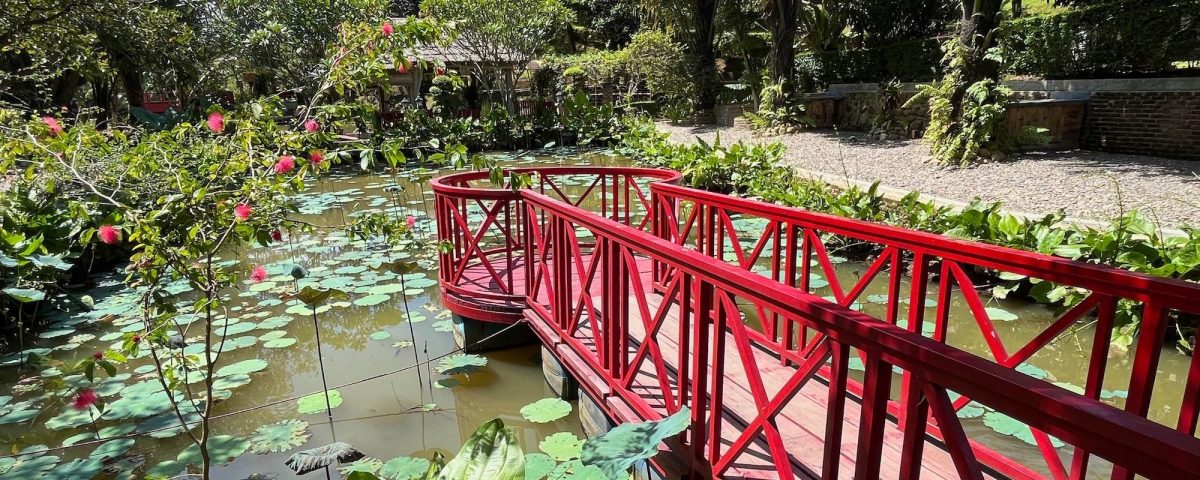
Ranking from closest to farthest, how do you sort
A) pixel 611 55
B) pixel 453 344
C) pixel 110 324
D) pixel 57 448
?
pixel 57 448 → pixel 453 344 → pixel 110 324 → pixel 611 55

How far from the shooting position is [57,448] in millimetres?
A: 3182

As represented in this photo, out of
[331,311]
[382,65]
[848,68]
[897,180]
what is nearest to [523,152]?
[848,68]

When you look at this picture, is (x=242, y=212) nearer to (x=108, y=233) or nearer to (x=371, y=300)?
(x=108, y=233)

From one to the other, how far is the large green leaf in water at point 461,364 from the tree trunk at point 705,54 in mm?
15920

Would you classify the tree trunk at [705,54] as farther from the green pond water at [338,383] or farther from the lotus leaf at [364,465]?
the lotus leaf at [364,465]

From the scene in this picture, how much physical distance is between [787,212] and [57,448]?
150 inches

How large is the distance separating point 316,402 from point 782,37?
43.8 feet

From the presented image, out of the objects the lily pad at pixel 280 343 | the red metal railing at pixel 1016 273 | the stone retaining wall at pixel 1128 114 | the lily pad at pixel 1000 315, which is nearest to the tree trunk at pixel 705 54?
the stone retaining wall at pixel 1128 114

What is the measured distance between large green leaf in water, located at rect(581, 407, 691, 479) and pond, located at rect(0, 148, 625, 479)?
1617 millimetres

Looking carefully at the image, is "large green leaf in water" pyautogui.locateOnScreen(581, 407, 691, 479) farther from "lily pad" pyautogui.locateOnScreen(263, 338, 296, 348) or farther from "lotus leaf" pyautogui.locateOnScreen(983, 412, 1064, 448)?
"lily pad" pyautogui.locateOnScreen(263, 338, 296, 348)

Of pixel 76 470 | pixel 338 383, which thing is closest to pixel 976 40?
pixel 338 383

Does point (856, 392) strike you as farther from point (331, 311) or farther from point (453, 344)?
point (331, 311)

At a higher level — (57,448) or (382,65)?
(382,65)

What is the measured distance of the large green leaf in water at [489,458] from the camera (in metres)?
1.41
